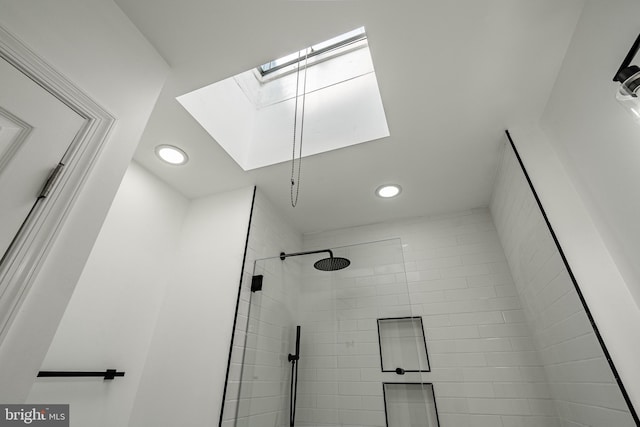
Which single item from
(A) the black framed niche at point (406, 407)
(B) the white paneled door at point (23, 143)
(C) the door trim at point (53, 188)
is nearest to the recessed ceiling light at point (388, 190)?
(A) the black framed niche at point (406, 407)

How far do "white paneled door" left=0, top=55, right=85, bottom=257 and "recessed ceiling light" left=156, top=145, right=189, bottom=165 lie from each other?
0.73 m

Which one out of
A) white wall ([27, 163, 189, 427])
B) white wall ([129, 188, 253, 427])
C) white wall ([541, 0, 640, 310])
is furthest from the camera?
white wall ([129, 188, 253, 427])

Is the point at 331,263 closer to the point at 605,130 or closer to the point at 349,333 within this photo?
the point at 349,333

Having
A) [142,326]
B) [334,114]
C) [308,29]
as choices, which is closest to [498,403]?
[334,114]

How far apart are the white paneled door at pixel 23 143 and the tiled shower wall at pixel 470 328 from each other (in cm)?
137

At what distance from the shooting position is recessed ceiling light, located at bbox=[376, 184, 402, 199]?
187cm

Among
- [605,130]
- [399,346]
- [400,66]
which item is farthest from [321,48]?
[399,346]

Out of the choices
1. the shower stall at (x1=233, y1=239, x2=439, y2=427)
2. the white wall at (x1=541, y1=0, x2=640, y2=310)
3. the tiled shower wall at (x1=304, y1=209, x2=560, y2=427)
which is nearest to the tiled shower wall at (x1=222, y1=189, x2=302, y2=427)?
the shower stall at (x1=233, y1=239, x2=439, y2=427)

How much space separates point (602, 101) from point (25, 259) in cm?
164

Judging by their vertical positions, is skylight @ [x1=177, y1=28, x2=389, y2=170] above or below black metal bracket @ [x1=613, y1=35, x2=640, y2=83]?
above

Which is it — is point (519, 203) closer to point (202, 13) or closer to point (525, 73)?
point (525, 73)

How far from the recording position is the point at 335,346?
1.53 metres

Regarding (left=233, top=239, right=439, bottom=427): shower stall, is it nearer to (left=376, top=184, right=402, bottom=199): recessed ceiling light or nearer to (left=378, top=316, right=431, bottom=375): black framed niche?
(left=378, top=316, right=431, bottom=375): black framed niche

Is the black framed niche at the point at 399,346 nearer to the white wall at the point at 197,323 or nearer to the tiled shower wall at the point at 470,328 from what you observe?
the tiled shower wall at the point at 470,328
